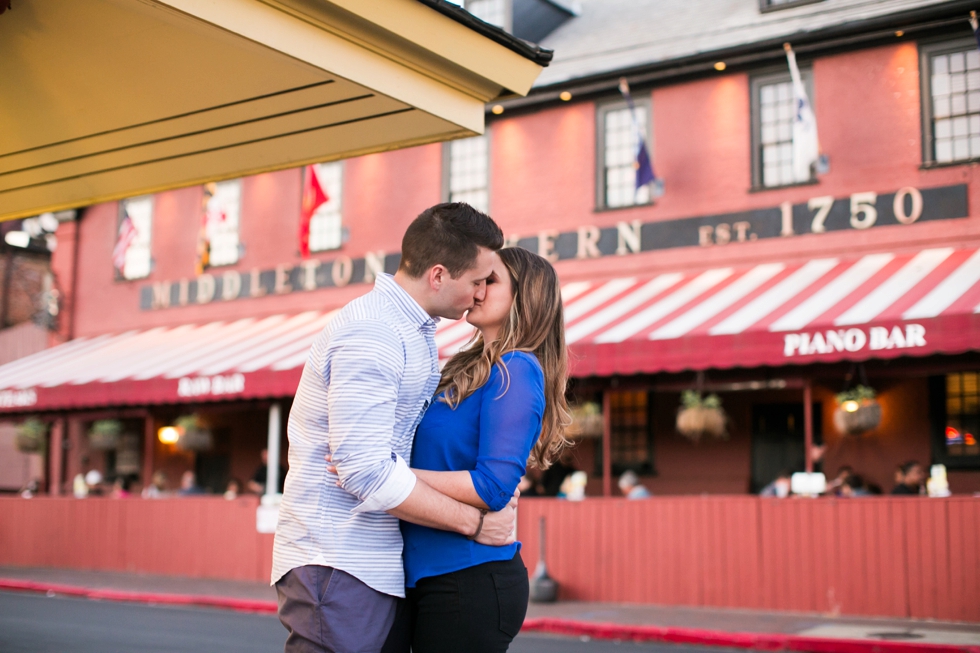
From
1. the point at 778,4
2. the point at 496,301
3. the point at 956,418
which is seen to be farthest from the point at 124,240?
the point at 496,301

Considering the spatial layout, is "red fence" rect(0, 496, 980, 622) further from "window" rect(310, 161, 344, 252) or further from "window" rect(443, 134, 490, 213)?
"window" rect(443, 134, 490, 213)

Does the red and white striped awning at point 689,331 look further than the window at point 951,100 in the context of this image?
No

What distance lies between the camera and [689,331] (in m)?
13.2

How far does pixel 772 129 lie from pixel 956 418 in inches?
188

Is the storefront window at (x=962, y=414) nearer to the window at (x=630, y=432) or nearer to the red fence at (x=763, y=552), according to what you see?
the red fence at (x=763, y=552)

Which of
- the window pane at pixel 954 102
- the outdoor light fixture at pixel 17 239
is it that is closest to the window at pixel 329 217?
the window pane at pixel 954 102

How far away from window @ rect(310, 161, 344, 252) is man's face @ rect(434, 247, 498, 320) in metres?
16.6

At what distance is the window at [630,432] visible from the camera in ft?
53.4


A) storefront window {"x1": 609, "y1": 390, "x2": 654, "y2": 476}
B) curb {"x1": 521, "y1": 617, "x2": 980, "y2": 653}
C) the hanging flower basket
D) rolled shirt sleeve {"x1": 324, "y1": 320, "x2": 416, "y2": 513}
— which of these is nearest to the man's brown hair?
rolled shirt sleeve {"x1": 324, "y1": 320, "x2": 416, "y2": 513}

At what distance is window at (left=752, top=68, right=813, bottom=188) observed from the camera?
50.9ft

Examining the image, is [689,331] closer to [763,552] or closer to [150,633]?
[763,552]

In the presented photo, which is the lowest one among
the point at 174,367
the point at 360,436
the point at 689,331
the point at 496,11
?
the point at 360,436

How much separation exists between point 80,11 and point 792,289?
11.5 m

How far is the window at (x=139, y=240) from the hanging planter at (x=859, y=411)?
14.8m
